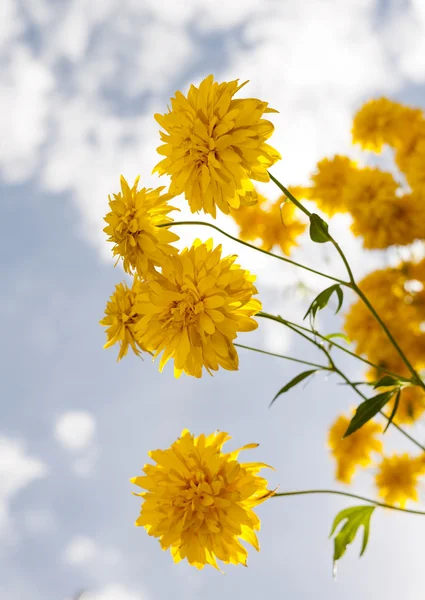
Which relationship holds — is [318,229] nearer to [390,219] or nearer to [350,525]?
[350,525]

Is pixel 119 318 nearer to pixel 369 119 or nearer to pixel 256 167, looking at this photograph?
pixel 256 167

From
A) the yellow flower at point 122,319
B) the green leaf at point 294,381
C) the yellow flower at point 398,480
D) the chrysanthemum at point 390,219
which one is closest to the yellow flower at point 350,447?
the yellow flower at point 398,480

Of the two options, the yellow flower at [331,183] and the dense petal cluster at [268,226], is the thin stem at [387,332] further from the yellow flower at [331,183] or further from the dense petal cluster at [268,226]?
the yellow flower at [331,183]

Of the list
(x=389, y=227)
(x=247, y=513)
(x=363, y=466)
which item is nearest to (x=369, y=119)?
(x=389, y=227)

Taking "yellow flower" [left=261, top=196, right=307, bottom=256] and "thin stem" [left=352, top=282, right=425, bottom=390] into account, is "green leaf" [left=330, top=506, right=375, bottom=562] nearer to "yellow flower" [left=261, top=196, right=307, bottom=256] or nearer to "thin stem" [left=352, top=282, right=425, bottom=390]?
"thin stem" [left=352, top=282, right=425, bottom=390]

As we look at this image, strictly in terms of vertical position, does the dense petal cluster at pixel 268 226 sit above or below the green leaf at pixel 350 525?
above

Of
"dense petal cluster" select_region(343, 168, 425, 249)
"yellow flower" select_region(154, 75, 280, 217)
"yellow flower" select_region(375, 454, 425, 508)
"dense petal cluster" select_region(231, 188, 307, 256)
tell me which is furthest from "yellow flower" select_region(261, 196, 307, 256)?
"yellow flower" select_region(375, 454, 425, 508)
